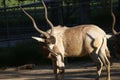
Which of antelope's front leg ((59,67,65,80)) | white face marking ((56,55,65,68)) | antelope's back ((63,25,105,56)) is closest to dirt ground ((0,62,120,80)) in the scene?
antelope's front leg ((59,67,65,80))

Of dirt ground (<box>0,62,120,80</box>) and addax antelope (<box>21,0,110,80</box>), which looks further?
dirt ground (<box>0,62,120,80</box>)

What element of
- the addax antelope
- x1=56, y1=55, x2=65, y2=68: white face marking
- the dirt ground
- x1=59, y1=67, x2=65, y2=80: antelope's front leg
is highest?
the addax antelope

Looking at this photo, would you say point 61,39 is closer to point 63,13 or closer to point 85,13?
point 63,13

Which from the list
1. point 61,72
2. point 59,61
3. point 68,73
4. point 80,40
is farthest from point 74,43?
point 68,73

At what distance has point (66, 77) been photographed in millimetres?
13430

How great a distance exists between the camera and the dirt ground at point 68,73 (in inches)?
529

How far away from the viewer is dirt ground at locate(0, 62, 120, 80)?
1343 centimetres

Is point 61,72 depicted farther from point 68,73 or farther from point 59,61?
point 68,73

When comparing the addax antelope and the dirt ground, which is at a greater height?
the addax antelope

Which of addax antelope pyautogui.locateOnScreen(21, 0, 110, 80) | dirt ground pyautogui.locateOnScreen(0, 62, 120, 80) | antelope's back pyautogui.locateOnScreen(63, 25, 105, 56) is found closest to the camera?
addax antelope pyautogui.locateOnScreen(21, 0, 110, 80)

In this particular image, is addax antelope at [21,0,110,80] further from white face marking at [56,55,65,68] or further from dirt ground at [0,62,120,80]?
dirt ground at [0,62,120,80]

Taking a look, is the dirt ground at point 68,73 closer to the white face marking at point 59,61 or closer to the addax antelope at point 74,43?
the addax antelope at point 74,43

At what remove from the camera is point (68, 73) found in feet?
46.6


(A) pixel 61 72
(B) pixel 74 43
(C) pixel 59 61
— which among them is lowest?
(A) pixel 61 72
